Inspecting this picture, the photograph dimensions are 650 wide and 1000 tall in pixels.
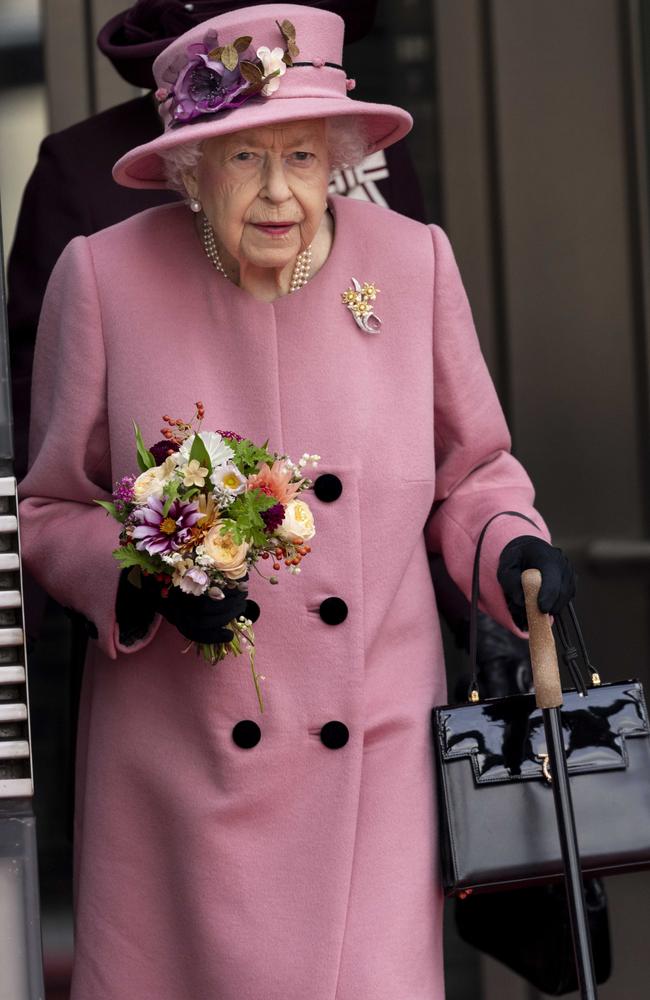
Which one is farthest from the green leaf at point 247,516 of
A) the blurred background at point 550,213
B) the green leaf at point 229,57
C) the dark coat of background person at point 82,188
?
the blurred background at point 550,213

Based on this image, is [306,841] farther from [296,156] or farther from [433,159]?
[433,159]

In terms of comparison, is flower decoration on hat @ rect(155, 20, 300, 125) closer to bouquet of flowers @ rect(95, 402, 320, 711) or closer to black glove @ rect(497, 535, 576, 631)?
bouquet of flowers @ rect(95, 402, 320, 711)

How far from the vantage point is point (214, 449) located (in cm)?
268

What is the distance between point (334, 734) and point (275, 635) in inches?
7.5

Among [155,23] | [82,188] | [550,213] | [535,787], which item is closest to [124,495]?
[535,787]

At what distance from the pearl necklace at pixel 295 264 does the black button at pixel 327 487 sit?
1.14 feet

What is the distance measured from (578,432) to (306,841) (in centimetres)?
201

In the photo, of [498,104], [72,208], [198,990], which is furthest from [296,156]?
[498,104]

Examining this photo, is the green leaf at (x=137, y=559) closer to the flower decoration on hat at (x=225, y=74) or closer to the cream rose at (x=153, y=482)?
the cream rose at (x=153, y=482)

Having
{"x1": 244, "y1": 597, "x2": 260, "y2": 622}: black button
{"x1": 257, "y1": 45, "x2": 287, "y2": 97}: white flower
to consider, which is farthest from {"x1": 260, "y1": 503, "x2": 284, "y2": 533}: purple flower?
{"x1": 257, "y1": 45, "x2": 287, "y2": 97}: white flower

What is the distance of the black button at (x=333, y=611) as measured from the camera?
121 inches

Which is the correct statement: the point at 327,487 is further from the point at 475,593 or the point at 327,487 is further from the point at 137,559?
the point at 137,559

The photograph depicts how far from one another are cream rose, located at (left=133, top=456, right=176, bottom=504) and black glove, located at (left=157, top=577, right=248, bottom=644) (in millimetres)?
167

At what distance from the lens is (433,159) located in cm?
494
